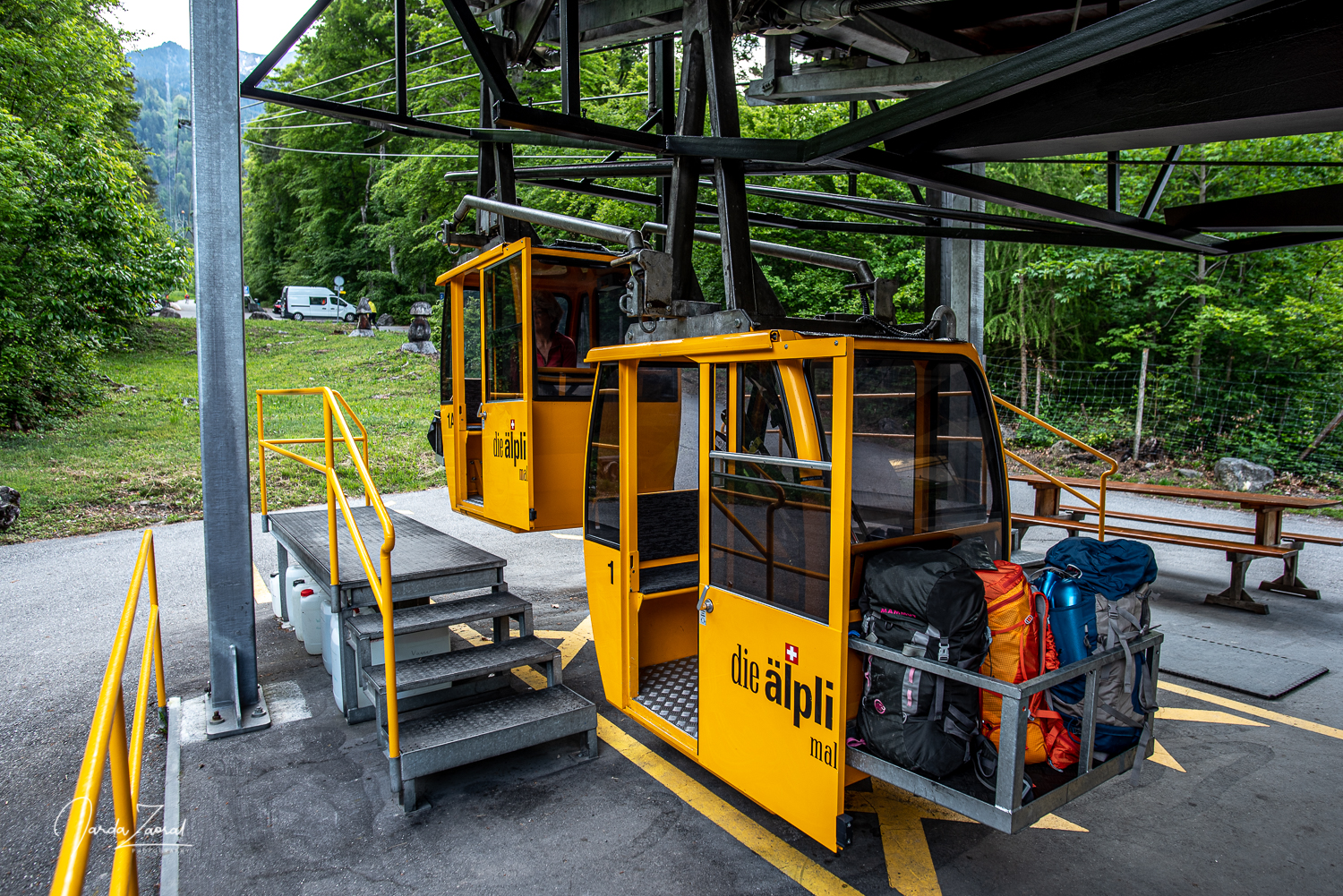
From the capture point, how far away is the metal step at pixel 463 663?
421 centimetres

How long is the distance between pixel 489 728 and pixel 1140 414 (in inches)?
552

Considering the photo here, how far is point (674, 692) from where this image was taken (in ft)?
15.0

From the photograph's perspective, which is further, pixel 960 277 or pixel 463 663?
pixel 960 277

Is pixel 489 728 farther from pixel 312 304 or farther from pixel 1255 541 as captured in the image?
pixel 312 304

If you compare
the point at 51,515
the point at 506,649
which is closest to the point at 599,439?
the point at 506,649

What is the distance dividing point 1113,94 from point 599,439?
3140 mm

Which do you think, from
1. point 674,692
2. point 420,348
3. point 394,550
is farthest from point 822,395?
point 420,348

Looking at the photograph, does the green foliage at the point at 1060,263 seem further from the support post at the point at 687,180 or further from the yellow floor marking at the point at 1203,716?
the yellow floor marking at the point at 1203,716

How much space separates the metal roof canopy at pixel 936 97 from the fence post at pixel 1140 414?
9164mm

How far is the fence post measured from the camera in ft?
45.3

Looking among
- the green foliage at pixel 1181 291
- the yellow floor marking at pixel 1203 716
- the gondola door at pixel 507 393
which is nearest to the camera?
the yellow floor marking at pixel 1203 716

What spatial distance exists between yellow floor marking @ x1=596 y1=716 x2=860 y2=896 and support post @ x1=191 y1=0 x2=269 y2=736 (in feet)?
A: 7.75

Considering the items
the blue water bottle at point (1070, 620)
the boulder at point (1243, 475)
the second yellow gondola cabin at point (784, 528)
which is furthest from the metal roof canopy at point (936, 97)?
the boulder at point (1243, 475)

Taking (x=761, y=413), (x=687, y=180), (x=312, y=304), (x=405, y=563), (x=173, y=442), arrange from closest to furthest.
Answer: (x=761, y=413)
(x=687, y=180)
(x=405, y=563)
(x=173, y=442)
(x=312, y=304)
